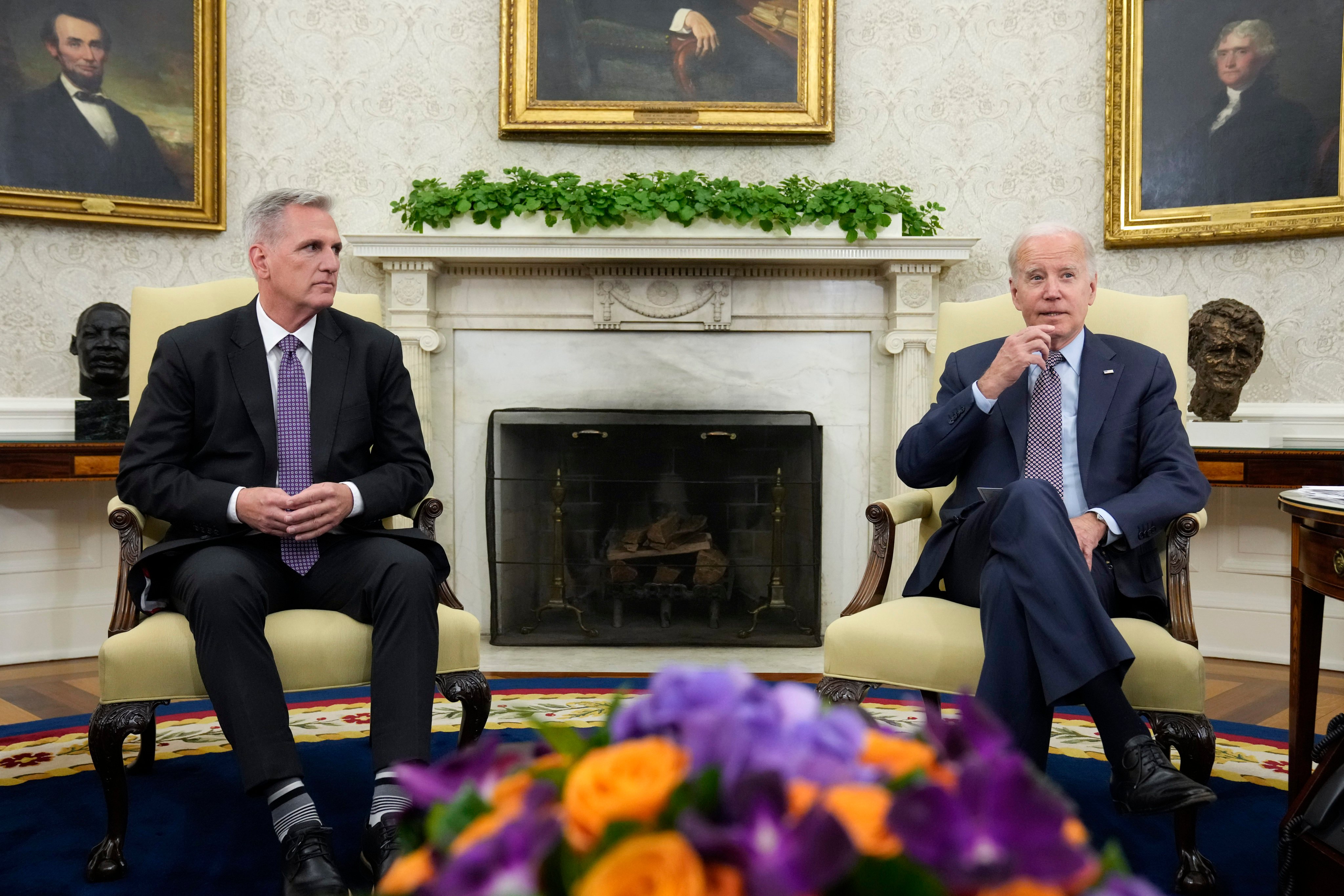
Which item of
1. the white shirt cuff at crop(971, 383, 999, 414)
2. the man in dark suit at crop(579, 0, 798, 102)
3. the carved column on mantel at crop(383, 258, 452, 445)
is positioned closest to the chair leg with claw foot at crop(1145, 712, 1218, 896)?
the white shirt cuff at crop(971, 383, 999, 414)

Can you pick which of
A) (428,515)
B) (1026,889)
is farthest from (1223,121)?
(1026,889)

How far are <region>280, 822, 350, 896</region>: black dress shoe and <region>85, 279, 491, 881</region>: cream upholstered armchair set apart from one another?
0.91 ft

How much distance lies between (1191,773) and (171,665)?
1981 mm

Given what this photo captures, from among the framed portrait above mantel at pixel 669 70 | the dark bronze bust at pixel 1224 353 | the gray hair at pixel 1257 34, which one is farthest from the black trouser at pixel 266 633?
the gray hair at pixel 1257 34

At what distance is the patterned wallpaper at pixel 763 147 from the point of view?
405cm

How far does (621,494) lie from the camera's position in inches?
159

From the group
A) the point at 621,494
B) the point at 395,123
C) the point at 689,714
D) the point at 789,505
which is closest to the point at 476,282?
the point at 395,123

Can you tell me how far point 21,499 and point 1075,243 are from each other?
3847 mm

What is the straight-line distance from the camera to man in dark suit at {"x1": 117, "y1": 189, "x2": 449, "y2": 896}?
5.88 feet

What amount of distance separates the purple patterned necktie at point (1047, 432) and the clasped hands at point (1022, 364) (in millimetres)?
61

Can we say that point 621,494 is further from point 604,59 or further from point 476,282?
point 604,59

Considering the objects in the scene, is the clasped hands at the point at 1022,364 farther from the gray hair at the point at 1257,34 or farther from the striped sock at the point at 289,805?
the gray hair at the point at 1257,34

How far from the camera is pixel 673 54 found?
4078 mm

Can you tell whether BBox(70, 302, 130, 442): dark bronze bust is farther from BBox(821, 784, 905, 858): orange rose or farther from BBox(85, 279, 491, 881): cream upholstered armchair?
BBox(821, 784, 905, 858): orange rose
